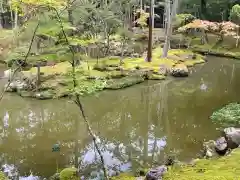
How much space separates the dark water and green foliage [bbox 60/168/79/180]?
1.64 ft

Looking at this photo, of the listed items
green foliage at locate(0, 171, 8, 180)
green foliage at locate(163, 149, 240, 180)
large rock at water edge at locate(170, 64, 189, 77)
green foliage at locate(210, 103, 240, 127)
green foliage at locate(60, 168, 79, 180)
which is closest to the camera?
green foliage at locate(163, 149, 240, 180)

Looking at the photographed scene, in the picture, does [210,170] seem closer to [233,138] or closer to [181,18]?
[233,138]

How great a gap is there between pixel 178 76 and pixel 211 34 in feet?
42.5

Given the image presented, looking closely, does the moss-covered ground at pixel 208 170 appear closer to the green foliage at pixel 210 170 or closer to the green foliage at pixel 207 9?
the green foliage at pixel 210 170

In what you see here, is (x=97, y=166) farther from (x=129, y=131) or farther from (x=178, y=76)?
(x=178, y=76)

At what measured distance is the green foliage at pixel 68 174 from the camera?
311 inches

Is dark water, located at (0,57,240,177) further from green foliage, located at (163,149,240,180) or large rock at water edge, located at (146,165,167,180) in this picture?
large rock at water edge, located at (146,165,167,180)

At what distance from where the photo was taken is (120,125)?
38.4 ft

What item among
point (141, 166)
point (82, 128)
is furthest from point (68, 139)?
point (141, 166)

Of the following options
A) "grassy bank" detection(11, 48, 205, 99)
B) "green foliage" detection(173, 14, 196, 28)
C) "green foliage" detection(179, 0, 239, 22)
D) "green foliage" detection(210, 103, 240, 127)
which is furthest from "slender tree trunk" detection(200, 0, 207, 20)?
"green foliage" detection(210, 103, 240, 127)

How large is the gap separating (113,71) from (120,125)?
22.7 ft

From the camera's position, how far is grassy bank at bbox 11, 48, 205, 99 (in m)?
15.2

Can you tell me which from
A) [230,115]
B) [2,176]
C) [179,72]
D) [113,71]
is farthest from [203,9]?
[2,176]

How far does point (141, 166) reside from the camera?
28.9 feet
